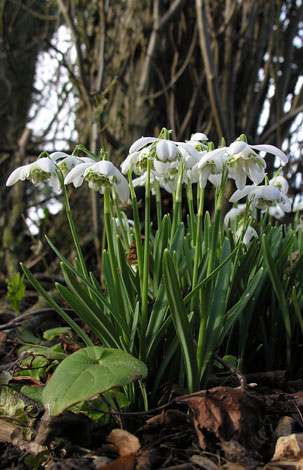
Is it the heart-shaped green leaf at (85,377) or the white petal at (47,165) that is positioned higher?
the white petal at (47,165)

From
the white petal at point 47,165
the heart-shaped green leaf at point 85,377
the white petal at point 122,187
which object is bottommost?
the heart-shaped green leaf at point 85,377

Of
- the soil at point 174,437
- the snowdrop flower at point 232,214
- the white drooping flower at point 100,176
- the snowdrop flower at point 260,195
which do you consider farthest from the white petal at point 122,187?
the snowdrop flower at point 232,214

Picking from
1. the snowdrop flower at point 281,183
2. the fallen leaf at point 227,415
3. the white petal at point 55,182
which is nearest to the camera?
the fallen leaf at point 227,415

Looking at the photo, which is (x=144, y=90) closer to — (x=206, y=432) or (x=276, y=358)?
(x=276, y=358)

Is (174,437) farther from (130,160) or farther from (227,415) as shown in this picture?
(130,160)

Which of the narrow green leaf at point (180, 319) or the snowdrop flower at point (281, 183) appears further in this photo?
the snowdrop flower at point (281, 183)

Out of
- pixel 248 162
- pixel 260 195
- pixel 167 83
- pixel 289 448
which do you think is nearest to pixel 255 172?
pixel 248 162

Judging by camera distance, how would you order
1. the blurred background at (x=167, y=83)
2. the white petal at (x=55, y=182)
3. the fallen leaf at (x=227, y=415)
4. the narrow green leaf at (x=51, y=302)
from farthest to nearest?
the blurred background at (x=167, y=83) < the white petal at (x=55, y=182) < the narrow green leaf at (x=51, y=302) < the fallen leaf at (x=227, y=415)

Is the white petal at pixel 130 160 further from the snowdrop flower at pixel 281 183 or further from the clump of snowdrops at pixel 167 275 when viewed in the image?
the snowdrop flower at pixel 281 183

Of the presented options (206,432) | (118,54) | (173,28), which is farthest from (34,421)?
(173,28)
